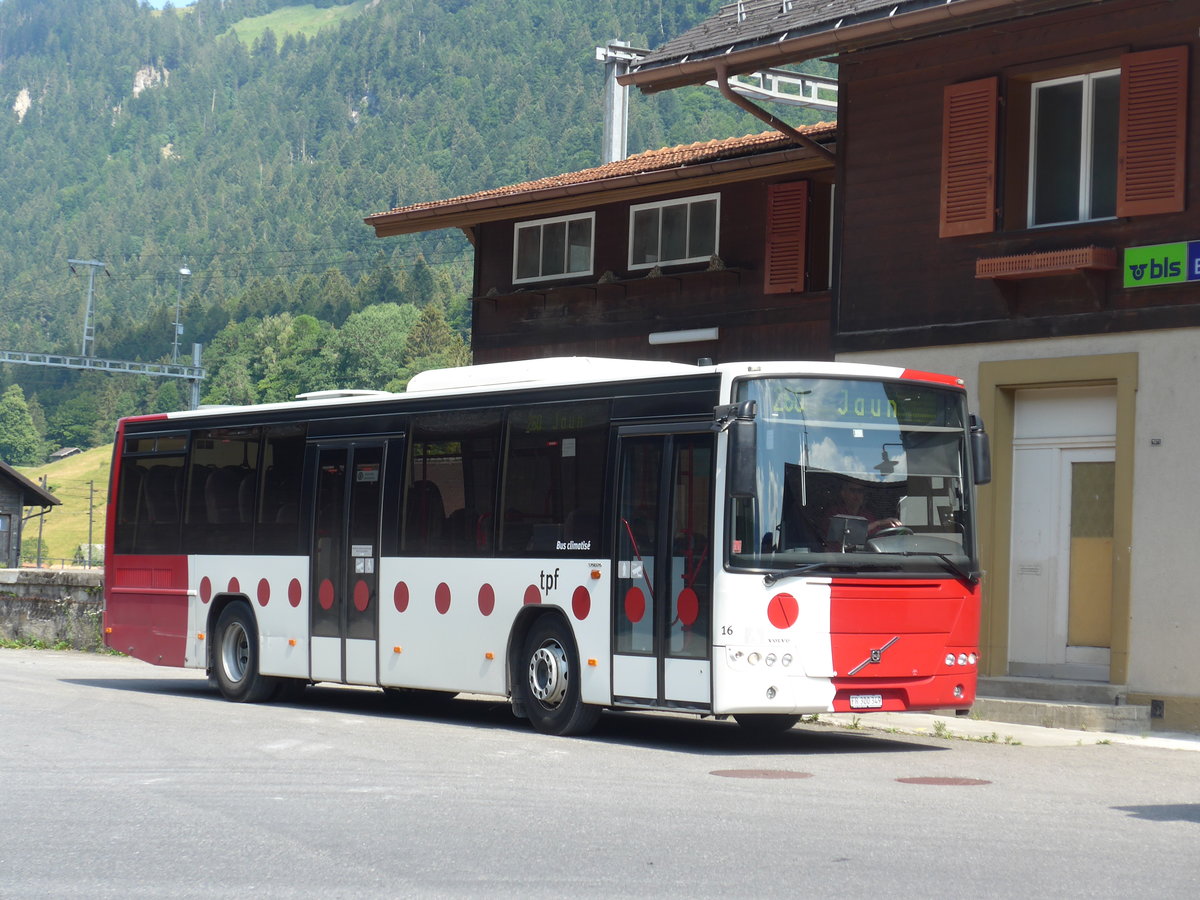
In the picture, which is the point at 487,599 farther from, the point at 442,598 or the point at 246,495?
the point at 246,495

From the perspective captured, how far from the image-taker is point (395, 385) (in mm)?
154250

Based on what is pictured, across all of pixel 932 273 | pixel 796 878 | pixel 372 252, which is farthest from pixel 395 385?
pixel 796 878

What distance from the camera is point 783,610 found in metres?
12.5

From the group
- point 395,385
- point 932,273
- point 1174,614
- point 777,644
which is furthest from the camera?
point 395,385

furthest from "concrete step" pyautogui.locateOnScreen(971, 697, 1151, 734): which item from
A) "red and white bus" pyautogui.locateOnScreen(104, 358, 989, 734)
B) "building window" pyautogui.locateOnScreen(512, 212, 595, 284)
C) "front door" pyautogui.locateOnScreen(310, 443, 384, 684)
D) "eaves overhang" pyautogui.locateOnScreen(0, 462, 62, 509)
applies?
"eaves overhang" pyautogui.locateOnScreen(0, 462, 62, 509)

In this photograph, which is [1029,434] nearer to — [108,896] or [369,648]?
[369,648]

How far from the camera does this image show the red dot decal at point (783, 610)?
1248 cm

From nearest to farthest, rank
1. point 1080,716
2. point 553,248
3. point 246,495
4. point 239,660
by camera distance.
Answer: point 1080,716, point 246,495, point 239,660, point 553,248

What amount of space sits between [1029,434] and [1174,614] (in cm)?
256

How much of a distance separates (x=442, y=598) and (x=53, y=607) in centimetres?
1472

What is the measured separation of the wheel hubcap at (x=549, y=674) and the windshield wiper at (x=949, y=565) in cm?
276

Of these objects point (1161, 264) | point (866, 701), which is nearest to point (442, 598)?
point (866, 701)

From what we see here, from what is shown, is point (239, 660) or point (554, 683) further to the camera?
point (239, 660)

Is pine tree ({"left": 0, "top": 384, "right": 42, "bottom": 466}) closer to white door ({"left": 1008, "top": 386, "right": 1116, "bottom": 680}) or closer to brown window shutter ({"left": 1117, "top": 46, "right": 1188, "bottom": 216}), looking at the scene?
white door ({"left": 1008, "top": 386, "right": 1116, "bottom": 680})
